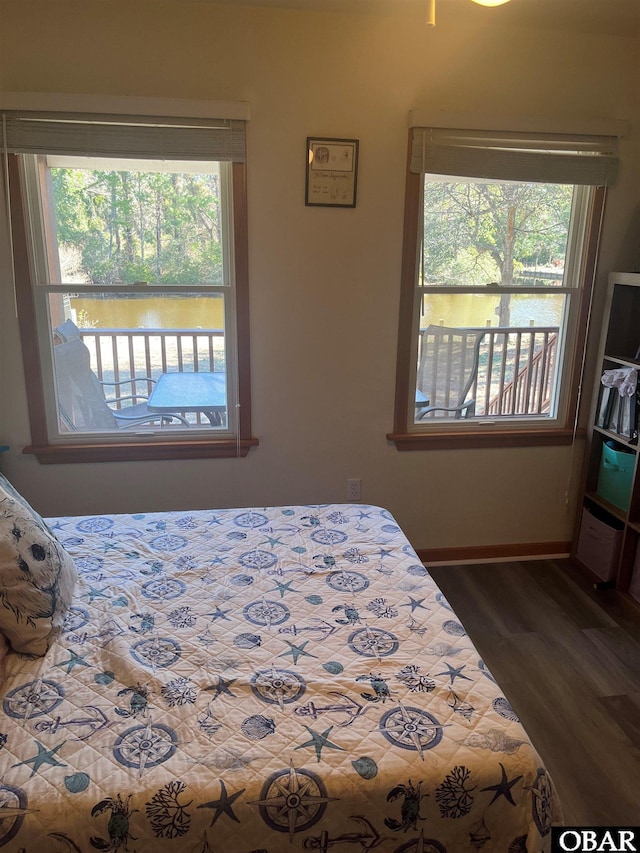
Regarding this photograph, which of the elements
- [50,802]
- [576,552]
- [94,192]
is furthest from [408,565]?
[94,192]

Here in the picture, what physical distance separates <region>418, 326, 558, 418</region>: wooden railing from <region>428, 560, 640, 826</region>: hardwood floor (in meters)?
0.84

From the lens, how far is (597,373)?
3031 mm

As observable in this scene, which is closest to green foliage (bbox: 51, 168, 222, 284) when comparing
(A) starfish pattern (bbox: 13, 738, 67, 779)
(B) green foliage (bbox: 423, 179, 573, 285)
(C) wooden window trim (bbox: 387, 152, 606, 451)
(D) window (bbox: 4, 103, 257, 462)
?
(D) window (bbox: 4, 103, 257, 462)

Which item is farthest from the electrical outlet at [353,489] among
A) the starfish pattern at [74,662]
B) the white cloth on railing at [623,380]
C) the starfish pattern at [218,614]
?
the starfish pattern at [74,662]

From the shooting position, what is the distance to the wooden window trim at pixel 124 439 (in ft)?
8.36

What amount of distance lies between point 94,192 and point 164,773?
90.4 inches

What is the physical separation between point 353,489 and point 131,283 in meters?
1.45

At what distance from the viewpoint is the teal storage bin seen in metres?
2.82

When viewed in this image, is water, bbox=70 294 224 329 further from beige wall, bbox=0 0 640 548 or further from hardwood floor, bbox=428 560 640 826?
hardwood floor, bbox=428 560 640 826

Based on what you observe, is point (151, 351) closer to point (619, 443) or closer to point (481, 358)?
point (481, 358)

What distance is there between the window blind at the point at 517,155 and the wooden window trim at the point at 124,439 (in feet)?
2.76

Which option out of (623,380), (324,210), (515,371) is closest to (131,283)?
(324,210)

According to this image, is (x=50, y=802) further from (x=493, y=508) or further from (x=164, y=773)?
(x=493, y=508)

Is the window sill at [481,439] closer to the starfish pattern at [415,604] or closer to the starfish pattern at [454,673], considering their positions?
the starfish pattern at [415,604]
